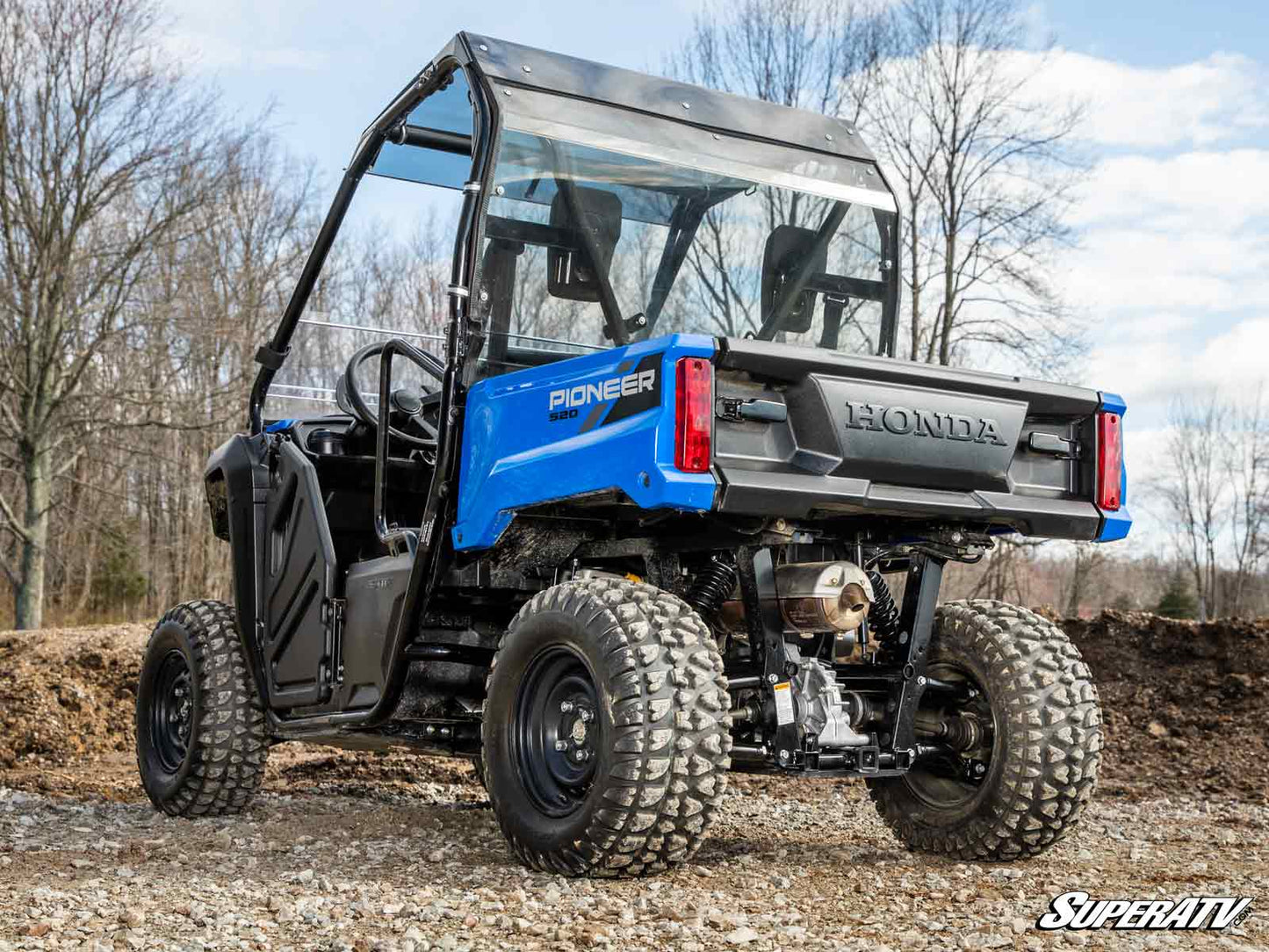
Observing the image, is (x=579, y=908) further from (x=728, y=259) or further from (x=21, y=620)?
(x=21, y=620)

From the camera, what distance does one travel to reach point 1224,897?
4.67 metres

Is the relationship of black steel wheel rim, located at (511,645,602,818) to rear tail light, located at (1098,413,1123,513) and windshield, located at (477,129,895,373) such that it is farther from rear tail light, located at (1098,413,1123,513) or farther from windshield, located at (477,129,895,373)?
rear tail light, located at (1098,413,1123,513)

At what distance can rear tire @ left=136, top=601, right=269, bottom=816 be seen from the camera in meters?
6.78

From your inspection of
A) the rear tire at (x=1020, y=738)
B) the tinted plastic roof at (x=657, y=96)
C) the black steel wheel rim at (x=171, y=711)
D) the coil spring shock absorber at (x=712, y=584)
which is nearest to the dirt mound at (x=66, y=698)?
the black steel wheel rim at (x=171, y=711)

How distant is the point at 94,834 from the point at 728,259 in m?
3.70

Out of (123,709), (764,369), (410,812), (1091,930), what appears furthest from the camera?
(123,709)

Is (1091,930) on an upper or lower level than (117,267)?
lower

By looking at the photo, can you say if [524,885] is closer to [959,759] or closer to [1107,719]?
[959,759]

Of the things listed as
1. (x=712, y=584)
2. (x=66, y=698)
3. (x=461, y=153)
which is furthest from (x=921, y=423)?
(x=66, y=698)

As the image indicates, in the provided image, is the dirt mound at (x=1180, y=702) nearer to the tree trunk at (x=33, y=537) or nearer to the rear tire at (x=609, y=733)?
the rear tire at (x=609, y=733)

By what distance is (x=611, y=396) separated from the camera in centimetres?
464

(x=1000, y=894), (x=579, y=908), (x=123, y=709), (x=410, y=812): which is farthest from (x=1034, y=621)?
(x=123, y=709)

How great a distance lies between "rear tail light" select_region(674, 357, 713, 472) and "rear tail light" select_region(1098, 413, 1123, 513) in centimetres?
168

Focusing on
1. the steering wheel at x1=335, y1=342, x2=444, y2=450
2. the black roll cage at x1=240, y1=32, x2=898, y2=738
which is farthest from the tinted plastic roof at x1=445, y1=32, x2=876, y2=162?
the steering wheel at x1=335, y1=342, x2=444, y2=450
